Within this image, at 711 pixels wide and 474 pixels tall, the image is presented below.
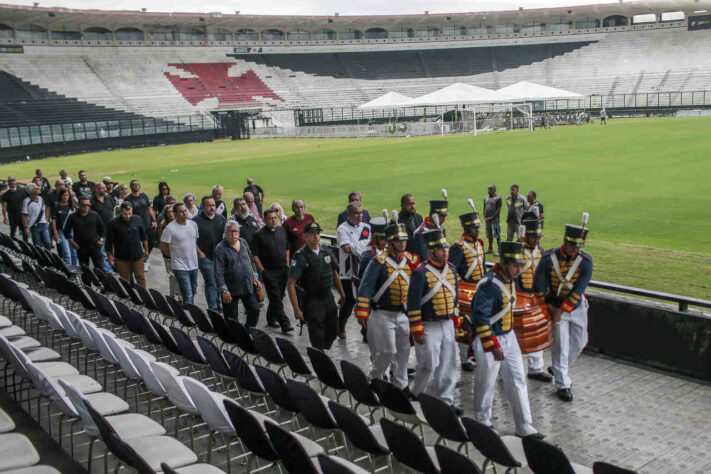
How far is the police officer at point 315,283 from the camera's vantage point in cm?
872

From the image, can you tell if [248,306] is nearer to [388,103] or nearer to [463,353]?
[463,353]

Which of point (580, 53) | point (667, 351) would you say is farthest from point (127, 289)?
point (580, 53)

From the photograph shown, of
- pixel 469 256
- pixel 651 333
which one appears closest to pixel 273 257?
pixel 469 256

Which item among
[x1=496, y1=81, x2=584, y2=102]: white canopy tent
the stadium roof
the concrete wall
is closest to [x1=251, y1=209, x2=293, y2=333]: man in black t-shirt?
the concrete wall

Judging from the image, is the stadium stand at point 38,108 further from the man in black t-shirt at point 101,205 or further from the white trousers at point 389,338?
the white trousers at point 389,338

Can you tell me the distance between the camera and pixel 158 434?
568cm

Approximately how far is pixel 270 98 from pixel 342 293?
225 ft

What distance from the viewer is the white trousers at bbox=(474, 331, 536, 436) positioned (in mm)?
6445

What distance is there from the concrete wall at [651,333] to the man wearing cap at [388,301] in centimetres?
277

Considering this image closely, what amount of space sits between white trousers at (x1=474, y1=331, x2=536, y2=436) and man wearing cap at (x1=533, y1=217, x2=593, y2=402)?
104cm

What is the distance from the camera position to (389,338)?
295 inches

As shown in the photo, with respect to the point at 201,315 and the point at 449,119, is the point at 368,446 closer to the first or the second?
the point at 201,315

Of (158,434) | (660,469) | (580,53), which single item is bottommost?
(660,469)

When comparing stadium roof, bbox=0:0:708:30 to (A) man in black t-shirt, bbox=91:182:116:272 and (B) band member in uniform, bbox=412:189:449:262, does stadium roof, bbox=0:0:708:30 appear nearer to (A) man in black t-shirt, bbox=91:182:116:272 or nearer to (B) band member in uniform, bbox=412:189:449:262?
(A) man in black t-shirt, bbox=91:182:116:272
